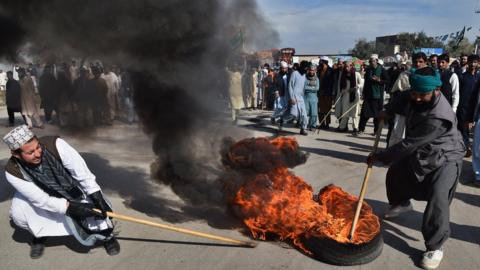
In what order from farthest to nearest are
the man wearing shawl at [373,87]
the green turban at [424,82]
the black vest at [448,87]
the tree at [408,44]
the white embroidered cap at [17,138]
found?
1. the tree at [408,44]
2. the man wearing shawl at [373,87]
3. the black vest at [448,87]
4. the green turban at [424,82]
5. the white embroidered cap at [17,138]

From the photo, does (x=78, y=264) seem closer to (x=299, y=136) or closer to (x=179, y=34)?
Result: (x=179, y=34)

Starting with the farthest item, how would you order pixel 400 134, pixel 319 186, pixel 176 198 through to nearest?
pixel 400 134 < pixel 319 186 < pixel 176 198

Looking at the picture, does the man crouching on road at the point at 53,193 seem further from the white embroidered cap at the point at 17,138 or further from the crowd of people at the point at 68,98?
the crowd of people at the point at 68,98

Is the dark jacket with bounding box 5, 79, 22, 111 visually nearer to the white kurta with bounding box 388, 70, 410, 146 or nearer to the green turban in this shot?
the white kurta with bounding box 388, 70, 410, 146

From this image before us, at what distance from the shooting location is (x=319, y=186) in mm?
5590

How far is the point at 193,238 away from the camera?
387cm

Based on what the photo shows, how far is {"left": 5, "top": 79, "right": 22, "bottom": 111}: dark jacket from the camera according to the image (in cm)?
1083

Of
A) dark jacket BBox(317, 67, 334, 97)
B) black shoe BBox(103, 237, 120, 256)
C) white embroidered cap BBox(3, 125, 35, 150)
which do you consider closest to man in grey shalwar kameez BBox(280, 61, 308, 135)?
dark jacket BBox(317, 67, 334, 97)

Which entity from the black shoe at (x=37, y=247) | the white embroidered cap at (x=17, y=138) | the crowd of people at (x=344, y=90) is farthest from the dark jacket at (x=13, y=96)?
the white embroidered cap at (x=17, y=138)

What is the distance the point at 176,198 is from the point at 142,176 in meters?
1.29

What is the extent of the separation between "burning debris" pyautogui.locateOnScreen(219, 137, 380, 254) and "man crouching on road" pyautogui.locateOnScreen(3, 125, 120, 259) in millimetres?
1432

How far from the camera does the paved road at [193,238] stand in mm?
3404

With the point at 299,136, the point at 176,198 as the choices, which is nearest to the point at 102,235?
the point at 176,198

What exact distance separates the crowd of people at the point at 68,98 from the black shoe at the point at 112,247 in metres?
6.31
